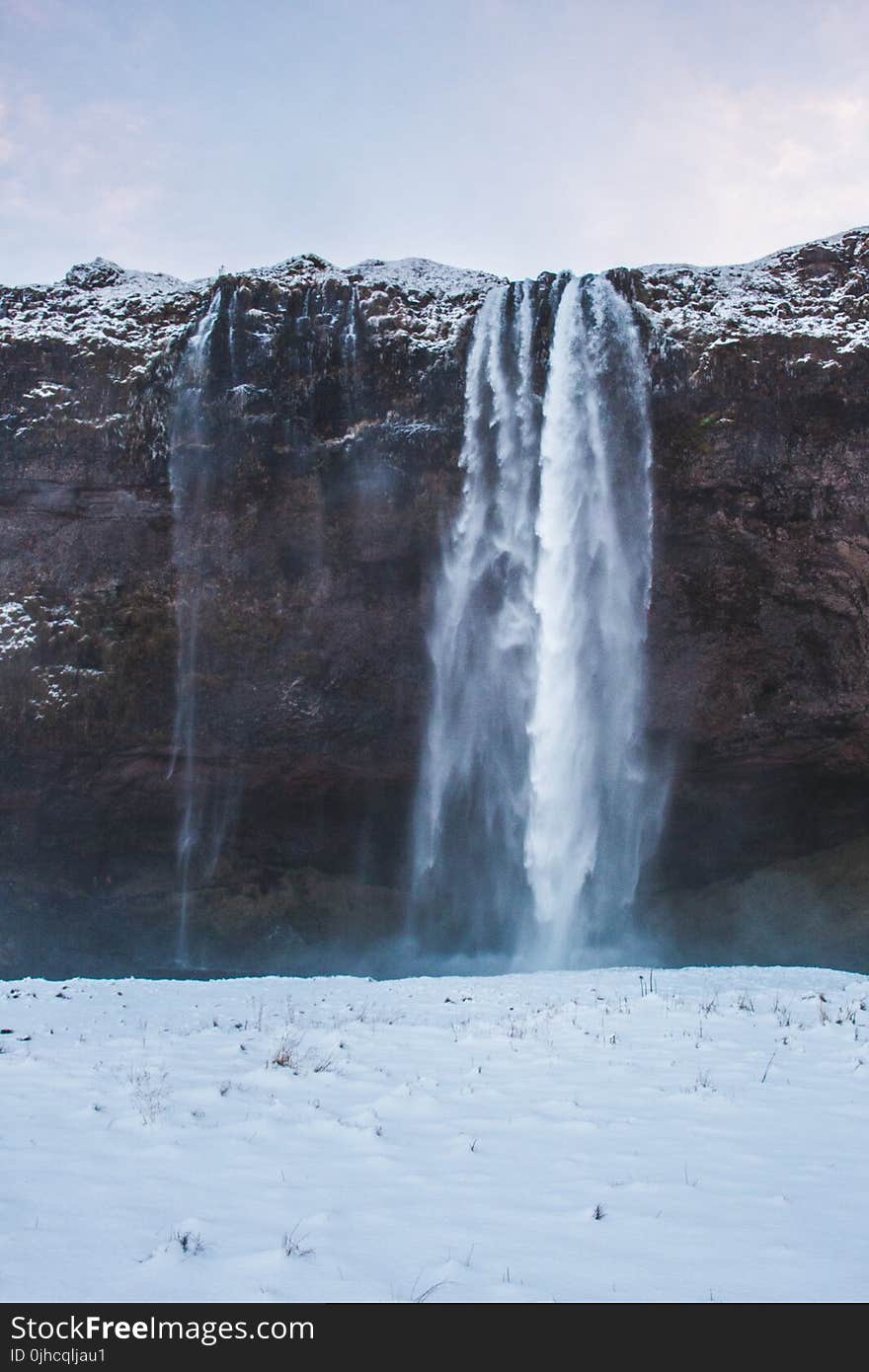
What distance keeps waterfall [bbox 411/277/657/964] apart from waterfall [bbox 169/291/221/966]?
546 cm

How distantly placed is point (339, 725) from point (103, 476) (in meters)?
7.55

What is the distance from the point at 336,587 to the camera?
72.5ft

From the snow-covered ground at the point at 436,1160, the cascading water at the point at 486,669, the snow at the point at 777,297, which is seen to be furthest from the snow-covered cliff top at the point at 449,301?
the snow-covered ground at the point at 436,1160

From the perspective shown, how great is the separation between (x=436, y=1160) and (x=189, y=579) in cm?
1857

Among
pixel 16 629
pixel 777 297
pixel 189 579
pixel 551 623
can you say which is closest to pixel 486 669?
pixel 551 623

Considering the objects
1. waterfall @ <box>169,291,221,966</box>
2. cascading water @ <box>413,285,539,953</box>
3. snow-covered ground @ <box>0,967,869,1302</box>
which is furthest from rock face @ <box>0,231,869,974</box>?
snow-covered ground @ <box>0,967,869,1302</box>

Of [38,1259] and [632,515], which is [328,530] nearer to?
[632,515]

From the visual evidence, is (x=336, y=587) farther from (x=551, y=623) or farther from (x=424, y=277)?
(x=424, y=277)

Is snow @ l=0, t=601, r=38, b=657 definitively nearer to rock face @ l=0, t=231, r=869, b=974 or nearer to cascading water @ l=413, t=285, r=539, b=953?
rock face @ l=0, t=231, r=869, b=974

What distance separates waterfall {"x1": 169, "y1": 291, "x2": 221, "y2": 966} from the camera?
21125 mm

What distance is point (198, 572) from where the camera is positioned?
2205 cm

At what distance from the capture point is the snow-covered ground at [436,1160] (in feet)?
11.6

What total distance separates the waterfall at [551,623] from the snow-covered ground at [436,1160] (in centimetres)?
1226

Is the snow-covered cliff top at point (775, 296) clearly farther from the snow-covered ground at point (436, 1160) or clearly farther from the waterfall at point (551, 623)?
the snow-covered ground at point (436, 1160)
